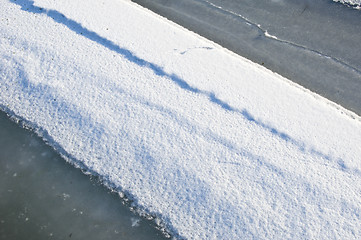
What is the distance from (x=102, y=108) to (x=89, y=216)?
2661mm

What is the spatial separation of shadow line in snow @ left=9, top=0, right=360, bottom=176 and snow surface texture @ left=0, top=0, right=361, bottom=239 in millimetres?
29

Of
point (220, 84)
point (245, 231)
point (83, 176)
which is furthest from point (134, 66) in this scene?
point (245, 231)

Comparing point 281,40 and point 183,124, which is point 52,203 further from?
point 281,40

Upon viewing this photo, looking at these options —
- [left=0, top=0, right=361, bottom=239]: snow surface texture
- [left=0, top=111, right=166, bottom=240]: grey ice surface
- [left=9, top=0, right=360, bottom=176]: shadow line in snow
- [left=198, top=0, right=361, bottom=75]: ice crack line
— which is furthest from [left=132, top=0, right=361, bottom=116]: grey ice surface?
[left=0, top=111, right=166, bottom=240]: grey ice surface

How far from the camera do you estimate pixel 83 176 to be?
761 cm

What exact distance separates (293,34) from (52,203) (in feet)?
26.0

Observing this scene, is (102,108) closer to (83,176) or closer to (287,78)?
(83,176)

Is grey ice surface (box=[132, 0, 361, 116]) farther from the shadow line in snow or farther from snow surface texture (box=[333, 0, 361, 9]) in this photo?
the shadow line in snow

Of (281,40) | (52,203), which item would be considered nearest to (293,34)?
(281,40)

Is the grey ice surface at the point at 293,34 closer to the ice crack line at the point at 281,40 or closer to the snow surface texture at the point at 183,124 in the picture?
the ice crack line at the point at 281,40

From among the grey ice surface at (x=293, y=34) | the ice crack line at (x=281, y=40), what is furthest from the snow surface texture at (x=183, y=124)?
the ice crack line at (x=281, y=40)

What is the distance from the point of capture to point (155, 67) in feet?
29.9

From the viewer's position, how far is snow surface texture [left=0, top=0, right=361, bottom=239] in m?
7.07

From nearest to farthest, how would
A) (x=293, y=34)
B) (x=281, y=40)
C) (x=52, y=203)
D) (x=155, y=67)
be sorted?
(x=52, y=203) → (x=155, y=67) → (x=281, y=40) → (x=293, y=34)
